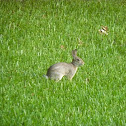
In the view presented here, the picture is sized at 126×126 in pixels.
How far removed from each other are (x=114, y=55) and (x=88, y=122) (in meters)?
3.69

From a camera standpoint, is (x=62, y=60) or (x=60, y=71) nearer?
(x=60, y=71)

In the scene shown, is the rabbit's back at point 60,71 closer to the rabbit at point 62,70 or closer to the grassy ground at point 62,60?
the rabbit at point 62,70

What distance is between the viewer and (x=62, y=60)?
323 inches

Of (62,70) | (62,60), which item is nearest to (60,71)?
(62,70)

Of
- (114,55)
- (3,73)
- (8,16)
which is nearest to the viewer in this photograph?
(3,73)

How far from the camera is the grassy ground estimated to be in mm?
5430

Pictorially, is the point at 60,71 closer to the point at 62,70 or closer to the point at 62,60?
the point at 62,70

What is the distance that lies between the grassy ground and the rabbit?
0.12 m

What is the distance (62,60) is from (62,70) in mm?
1356

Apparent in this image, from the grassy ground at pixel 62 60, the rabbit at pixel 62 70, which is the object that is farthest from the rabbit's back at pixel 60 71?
the grassy ground at pixel 62 60

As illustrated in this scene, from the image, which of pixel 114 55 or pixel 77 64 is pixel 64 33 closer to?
pixel 114 55

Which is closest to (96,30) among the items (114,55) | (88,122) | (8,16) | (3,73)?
(114,55)

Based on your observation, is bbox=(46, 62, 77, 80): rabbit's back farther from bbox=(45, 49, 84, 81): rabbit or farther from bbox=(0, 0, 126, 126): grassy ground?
bbox=(0, 0, 126, 126): grassy ground

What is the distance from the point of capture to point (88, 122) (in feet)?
16.9
